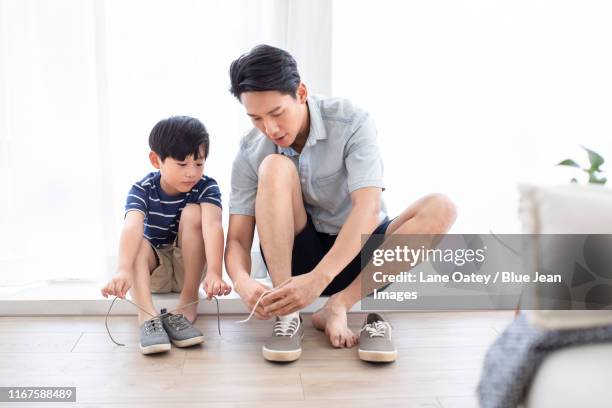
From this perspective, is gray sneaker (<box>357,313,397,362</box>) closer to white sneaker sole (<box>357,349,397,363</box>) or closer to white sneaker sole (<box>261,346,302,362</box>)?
white sneaker sole (<box>357,349,397,363</box>)

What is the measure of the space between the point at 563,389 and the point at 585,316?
0.09m

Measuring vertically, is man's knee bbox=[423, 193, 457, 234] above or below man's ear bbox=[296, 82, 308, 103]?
below

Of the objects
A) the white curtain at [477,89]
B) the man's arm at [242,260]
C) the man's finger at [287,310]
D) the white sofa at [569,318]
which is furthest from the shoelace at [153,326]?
the white sofa at [569,318]

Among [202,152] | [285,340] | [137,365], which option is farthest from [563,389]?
[202,152]

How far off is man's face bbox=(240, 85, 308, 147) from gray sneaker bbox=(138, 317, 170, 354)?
0.56m

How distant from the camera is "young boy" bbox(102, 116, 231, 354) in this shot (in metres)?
1.66

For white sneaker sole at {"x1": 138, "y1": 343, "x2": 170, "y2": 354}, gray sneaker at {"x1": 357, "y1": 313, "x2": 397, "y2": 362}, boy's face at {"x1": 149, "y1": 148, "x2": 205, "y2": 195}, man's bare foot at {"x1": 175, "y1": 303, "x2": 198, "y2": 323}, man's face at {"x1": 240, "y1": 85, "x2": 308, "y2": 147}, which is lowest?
man's bare foot at {"x1": 175, "y1": 303, "x2": 198, "y2": 323}

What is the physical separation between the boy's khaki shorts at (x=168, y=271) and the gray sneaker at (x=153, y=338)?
0.84 feet

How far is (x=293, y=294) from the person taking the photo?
1.43m

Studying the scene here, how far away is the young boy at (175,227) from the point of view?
166 cm

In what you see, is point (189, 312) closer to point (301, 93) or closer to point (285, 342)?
point (285, 342)

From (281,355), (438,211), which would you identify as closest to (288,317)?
(281,355)

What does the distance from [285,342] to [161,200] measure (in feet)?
1.94

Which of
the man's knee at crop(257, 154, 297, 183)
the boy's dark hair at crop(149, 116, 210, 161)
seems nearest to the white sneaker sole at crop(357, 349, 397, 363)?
the man's knee at crop(257, 154, 297, 183)
